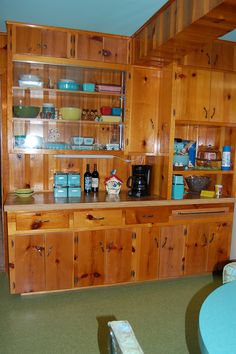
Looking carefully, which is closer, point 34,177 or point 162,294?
point 162,294

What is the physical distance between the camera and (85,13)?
2348mm

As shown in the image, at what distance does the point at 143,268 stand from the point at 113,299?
1.36ft

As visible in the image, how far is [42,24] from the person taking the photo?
2584mm

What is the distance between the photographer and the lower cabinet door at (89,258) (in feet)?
8.63

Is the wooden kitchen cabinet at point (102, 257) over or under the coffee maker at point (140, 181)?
under

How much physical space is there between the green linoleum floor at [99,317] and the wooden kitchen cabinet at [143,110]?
1.39 m

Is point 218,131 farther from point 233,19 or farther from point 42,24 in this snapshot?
point 42,24

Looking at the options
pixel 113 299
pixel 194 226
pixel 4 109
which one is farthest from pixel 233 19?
pixel 113 299

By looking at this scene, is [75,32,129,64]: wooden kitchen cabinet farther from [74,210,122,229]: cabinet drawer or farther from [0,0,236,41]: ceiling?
[74,210,122,229]: cabinet drawer

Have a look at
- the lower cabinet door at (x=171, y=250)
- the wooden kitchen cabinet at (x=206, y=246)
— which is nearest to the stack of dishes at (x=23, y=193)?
the lower cabinet door at (x=171, y=250)

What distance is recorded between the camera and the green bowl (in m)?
2.69

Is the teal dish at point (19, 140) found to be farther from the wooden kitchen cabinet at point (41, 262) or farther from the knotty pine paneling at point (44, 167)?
the wooden kitchen cabinet at point (41, 262)

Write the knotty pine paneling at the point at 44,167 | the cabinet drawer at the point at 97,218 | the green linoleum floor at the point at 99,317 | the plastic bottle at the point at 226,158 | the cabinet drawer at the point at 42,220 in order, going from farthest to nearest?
the plastic bottle at the point at 226,158, the knotty pine paneling at the point at 44,167, the cabinet drawer at the point at 97,218, the cabinet drawer at the point at 42,220, the green linoleum floor at the point at 99,317

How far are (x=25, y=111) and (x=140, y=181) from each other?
1.29 m
